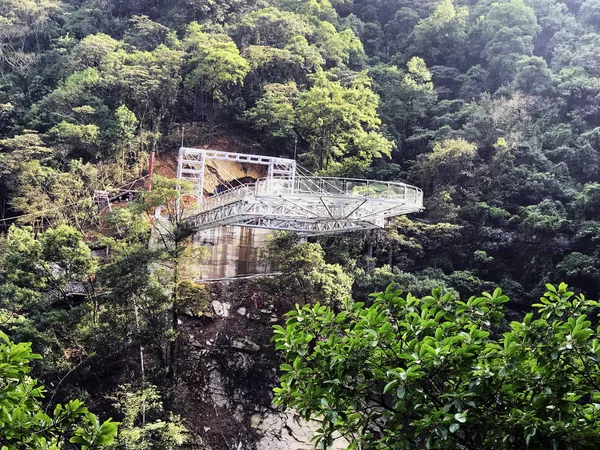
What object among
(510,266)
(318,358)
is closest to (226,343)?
(510,266)

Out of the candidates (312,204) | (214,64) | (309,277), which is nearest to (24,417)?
(312,204)

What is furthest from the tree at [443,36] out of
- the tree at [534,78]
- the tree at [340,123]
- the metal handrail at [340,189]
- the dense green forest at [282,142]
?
the metal handrail at [340,189]

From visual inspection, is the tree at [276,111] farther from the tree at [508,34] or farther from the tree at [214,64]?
the tree at [508,34]

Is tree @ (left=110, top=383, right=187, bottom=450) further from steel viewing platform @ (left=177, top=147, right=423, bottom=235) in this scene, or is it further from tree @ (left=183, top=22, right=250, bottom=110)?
tree @ (left=183, top=22, right=250, bottom=110)

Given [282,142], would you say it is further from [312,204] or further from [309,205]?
[312,204]

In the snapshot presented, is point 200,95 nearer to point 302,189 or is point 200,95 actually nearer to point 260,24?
point 260,24

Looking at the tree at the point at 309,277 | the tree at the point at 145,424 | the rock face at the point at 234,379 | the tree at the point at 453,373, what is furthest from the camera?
the tree at the point at 309,277

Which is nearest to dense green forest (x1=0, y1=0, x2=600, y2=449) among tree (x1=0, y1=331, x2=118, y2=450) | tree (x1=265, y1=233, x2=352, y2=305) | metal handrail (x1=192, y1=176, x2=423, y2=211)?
tree (x1=265, y1=233, x2=352, y2=305)
